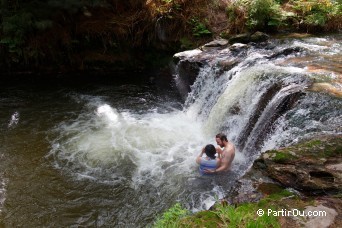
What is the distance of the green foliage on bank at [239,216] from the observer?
132 inches

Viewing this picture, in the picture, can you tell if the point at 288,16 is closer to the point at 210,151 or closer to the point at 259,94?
the point at 259,94

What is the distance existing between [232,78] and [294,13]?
4338mm

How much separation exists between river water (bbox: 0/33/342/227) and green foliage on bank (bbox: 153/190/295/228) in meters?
0.60

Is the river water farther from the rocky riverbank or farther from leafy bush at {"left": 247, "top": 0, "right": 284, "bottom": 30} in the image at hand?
leafy bush at {"left": 247, "top": 0, "right": 284, "bottom": 30}

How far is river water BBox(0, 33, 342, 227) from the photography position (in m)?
5.52

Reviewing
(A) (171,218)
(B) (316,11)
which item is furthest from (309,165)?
(B) (316,11)

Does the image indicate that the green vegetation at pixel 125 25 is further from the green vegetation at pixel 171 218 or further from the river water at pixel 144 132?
the green vegetation at pixel 171 218

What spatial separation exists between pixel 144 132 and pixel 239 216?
4.67 metres


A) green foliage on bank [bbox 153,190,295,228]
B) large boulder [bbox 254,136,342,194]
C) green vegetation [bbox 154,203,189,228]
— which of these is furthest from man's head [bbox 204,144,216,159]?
green foliage on bank [bbox 153,190,295,228]

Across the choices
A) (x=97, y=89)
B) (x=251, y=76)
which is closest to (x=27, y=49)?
(x=97, y=89)

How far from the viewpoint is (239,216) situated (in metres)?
3.44

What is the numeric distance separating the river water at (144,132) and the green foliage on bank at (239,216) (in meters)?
0.60

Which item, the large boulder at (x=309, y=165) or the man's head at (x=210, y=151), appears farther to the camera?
the man's head at (x=210, y=151)

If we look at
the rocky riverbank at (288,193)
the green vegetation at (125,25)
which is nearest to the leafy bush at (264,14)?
the green vegetation at (125,25)
